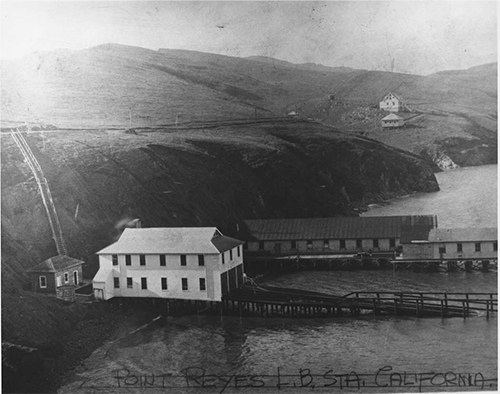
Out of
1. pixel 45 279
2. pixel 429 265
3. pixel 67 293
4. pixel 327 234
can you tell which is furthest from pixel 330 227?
pixel 45 279

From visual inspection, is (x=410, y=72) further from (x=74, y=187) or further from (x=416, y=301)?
(x=74, y=187)

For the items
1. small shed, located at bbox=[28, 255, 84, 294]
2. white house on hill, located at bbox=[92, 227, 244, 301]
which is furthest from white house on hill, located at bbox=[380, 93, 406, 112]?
small shed, located at bbox=[28, 255, 84, 294]

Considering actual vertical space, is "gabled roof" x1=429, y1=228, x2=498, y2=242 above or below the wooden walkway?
above

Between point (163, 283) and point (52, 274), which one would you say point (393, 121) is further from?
point (52, 274)

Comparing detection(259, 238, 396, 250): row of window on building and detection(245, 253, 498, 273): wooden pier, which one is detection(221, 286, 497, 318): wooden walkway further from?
detection(259, 238, 396, 250): row of window on building

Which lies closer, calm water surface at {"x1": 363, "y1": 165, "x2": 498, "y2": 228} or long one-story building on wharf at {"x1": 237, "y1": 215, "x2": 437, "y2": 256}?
calm water surface at {"x1": 363, "y1": 165, "x2": 498, "y2": 228}
